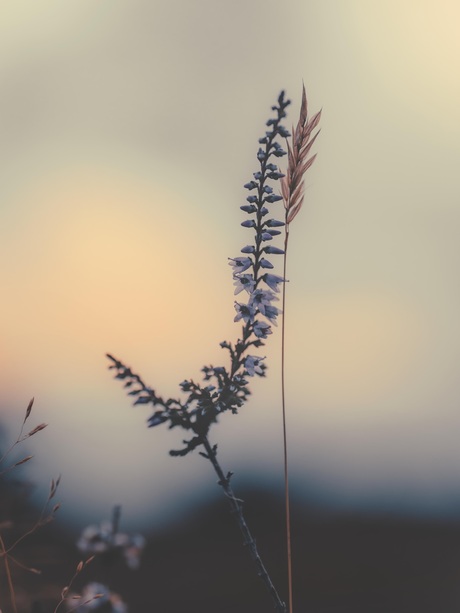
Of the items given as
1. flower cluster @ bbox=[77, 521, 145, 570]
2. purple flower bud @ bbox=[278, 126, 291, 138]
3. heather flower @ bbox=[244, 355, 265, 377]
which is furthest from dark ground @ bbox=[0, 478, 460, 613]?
purple flower bud @ bbox=[278, 126, 291, 138]

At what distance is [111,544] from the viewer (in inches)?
126

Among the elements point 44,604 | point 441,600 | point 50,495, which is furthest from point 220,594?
point 50,495

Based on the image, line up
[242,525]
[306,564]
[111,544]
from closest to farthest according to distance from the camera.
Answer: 1. [242,525]
2. [111,544]
3. [306,564]

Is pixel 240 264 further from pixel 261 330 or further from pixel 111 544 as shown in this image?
pixel 111 544

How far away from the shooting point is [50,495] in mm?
1943

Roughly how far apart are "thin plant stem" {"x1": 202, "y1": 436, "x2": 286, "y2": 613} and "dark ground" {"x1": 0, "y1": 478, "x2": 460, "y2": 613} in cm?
354

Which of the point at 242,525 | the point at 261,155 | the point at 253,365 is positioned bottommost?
the point at 242,525

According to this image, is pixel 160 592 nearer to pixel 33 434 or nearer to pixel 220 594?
pixel 220 594

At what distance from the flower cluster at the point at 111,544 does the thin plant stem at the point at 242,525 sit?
4.98 ft

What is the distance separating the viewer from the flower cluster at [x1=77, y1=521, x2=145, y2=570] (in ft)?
10.4

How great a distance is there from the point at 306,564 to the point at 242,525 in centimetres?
849

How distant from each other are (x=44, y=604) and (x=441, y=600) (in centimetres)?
587

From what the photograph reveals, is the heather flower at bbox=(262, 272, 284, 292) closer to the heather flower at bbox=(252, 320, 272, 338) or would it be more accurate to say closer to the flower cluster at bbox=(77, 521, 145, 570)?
the heather flower at bbox=(252, 320, 272, 338)

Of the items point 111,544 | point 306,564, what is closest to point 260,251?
point 111,544
